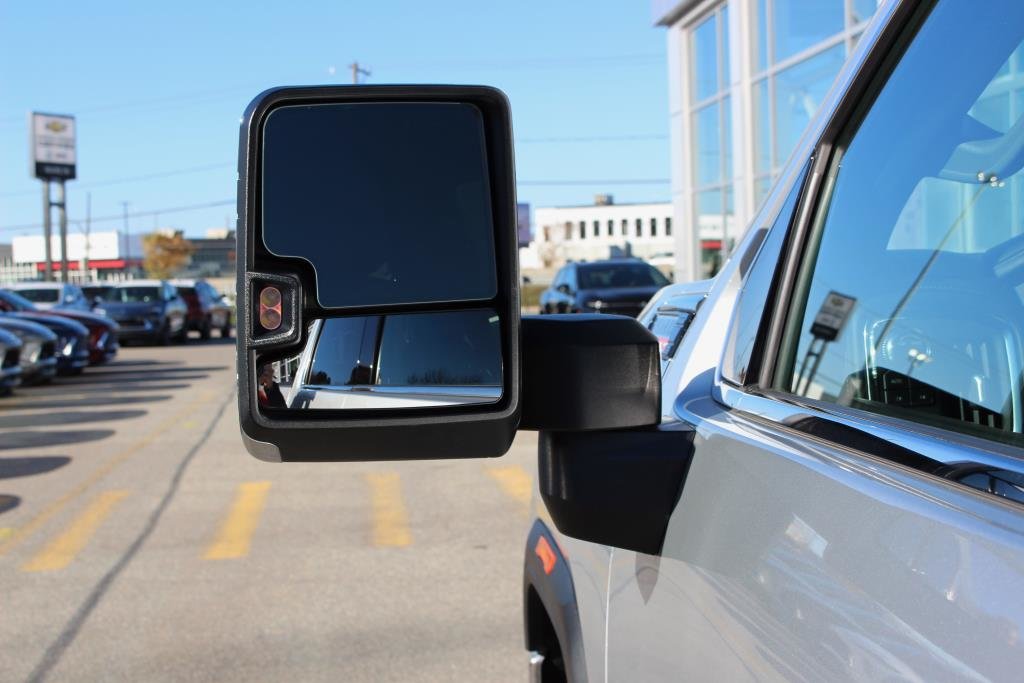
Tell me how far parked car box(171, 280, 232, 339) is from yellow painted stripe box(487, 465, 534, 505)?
85.5 feet

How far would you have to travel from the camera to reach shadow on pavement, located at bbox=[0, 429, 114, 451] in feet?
39.1

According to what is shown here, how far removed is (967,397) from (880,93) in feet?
1.54

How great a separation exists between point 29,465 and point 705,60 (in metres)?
18.7

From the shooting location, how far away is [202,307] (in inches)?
1416

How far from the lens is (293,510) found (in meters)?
8.16

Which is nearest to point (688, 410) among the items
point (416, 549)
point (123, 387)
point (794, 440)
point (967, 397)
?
point (794, 440)

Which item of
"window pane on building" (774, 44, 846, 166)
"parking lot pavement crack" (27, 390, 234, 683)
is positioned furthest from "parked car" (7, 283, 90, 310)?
"parking lot pavement crack" (27, 390, 234, 683)

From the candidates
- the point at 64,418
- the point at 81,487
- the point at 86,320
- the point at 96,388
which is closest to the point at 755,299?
the point at 81,487

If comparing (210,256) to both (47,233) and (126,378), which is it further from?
(126,378)

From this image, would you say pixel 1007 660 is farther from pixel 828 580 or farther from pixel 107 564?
pixel 107 564

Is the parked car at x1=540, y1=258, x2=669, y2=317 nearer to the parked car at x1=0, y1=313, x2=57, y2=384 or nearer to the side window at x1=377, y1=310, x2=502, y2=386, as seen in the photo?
the parked car at x1=0, y1=313, x2=57, y2=384

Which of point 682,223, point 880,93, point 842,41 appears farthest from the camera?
point 682,223

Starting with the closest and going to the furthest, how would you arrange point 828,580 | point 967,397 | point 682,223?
point 828,580 < point 967,397 < point 682,223

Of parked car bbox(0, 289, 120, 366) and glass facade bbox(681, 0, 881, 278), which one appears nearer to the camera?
glass facade bbox(681, 0, 881, 278)
